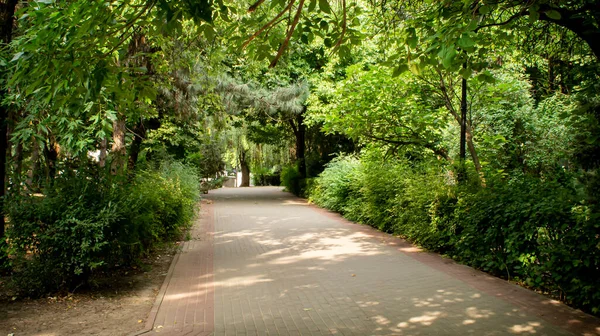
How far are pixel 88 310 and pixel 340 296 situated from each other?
3.57 m

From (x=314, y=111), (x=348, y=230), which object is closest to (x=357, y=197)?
(x=348, y=230)

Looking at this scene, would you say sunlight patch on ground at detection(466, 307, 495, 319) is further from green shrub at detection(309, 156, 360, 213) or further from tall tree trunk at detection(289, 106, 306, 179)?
tall tree trunk at detection(289, 106, 306, 179)

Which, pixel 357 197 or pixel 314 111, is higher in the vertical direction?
pixel 314 111

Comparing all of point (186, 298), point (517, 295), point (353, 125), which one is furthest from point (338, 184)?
point (186, 298)

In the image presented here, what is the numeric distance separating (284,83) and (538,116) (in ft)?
41.0

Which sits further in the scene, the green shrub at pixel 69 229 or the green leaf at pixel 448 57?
the green shrub at pixel 69 229

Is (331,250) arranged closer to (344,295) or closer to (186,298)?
(344,295)

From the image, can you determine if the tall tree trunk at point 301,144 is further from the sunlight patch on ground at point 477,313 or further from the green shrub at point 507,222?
the sunlight patch on ground at point 477,313

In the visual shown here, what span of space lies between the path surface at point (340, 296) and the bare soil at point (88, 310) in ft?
1.02

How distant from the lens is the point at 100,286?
7.50 metres

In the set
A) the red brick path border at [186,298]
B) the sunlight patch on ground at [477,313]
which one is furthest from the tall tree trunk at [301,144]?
the sunlight patch on ground at [477,313]

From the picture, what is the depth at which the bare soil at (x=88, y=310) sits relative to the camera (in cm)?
560

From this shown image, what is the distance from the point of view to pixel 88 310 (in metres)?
6.36

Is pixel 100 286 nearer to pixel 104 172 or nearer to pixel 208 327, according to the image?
pixel 104 172
